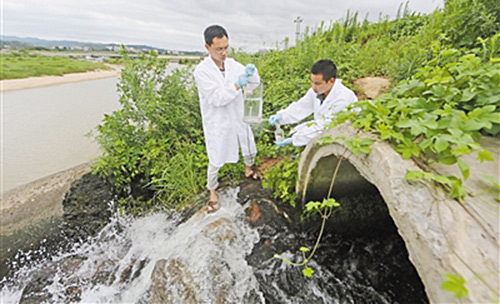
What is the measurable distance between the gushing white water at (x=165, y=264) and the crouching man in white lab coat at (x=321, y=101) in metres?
1.26

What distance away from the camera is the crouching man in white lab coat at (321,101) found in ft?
8.08

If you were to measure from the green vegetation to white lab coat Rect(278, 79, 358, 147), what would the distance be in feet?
1.43

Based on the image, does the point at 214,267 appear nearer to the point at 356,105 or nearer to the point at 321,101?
the point at 356,105

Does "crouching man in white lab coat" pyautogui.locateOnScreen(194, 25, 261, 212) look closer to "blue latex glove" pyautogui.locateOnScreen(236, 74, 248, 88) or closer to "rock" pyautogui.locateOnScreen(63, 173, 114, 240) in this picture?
"blue latex glove" pyautogui.locateOnScreen(236, 74, 248, 88)

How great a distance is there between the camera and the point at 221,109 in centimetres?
281

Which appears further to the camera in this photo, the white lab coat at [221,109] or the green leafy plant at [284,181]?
the green leafy plant at [284,181]

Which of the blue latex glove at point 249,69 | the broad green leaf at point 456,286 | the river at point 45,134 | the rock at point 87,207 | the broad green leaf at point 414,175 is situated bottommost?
the river at point 45,134

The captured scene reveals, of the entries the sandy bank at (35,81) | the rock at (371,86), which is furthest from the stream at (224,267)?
the sandy bank at (35,81)

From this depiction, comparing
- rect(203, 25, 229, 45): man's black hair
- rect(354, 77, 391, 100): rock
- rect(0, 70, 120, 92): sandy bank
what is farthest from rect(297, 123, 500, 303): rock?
rect(0, 70, 120, 92): sandy bank

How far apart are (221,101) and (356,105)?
4.62 feet

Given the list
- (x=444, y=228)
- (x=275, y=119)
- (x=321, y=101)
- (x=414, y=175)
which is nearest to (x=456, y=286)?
(x=444, y=228)

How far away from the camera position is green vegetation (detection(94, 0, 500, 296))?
1.25m

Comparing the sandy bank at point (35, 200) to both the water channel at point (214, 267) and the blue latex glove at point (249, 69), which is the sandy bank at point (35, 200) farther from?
the blue latex glove at point (249, 69)

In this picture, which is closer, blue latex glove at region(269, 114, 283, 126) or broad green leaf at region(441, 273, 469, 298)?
broad green leaf at region(441, 273, 469, 298)
